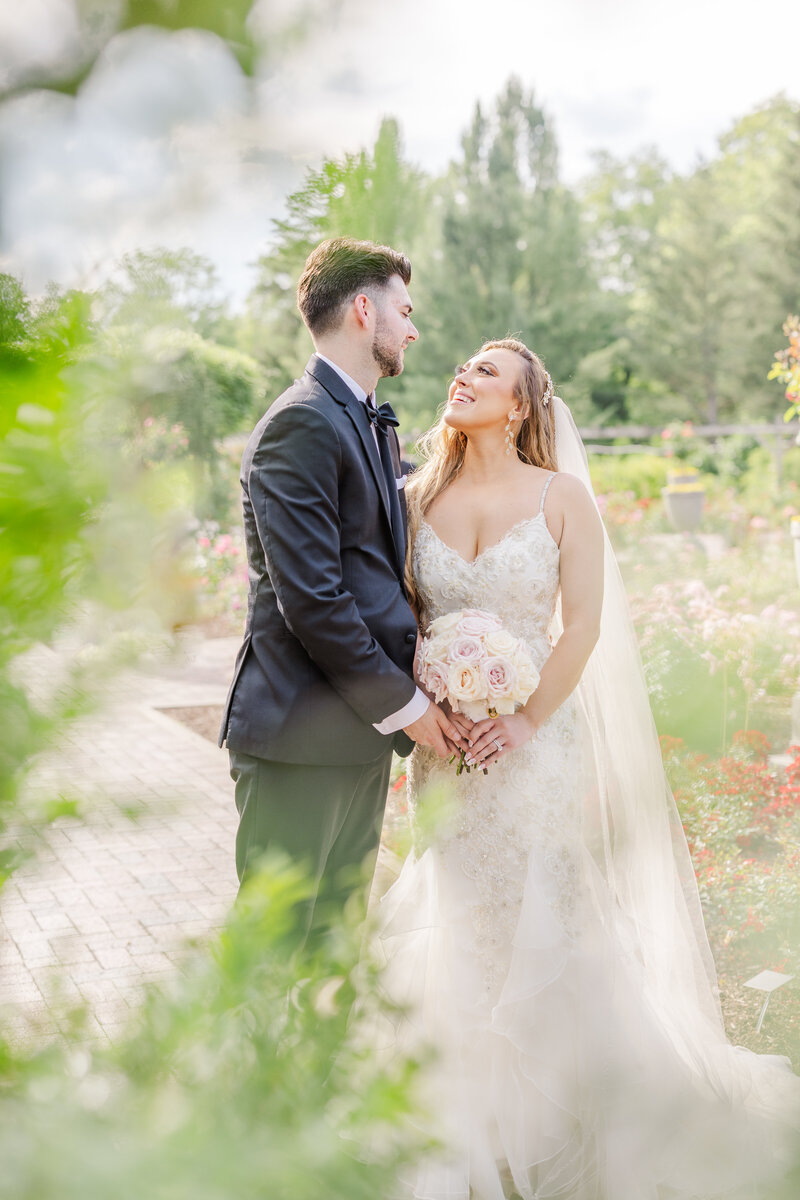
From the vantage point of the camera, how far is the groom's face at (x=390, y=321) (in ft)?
9.27

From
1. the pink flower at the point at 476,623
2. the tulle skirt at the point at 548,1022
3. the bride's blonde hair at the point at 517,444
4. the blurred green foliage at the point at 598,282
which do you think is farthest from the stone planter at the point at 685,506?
the pink flower at the point at 476,623

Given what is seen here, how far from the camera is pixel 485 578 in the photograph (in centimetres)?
305

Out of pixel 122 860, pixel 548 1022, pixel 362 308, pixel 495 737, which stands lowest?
pixel 122 860

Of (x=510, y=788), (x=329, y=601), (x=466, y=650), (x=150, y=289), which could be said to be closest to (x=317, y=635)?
(x=329, y=601)

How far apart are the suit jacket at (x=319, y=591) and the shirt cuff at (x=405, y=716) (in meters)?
0.03

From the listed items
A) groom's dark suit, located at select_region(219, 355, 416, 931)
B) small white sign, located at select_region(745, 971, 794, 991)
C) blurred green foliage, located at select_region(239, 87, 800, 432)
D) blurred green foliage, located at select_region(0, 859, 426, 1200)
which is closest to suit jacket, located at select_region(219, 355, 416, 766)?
groom's dark suit, located at select_region(219, 355, 416, 931)

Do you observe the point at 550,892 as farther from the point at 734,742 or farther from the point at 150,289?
the point at 150,289

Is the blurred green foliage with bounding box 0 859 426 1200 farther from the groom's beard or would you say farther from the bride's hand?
the groom's beard

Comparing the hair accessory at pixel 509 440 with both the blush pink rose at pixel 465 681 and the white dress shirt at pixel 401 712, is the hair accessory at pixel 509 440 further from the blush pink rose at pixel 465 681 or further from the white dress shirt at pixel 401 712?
the blush pink rose at pixel 465 681

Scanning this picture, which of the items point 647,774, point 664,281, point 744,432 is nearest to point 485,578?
point 647,774

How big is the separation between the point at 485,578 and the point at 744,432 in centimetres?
2387

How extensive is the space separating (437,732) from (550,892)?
2.02ft

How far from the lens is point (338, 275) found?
2.78 metres

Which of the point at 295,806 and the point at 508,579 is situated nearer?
the point at 295,806
